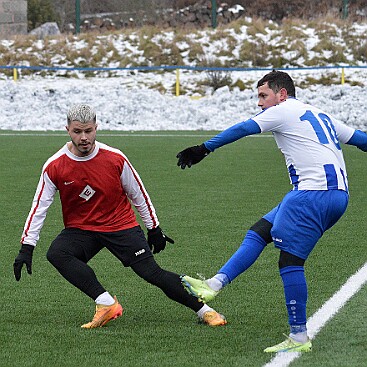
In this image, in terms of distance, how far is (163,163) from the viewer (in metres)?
17.6

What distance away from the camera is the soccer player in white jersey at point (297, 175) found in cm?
587

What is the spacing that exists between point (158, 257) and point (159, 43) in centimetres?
2720

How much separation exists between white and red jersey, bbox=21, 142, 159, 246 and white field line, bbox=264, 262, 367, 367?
4.03 ft

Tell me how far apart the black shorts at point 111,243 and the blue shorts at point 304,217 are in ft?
3.45

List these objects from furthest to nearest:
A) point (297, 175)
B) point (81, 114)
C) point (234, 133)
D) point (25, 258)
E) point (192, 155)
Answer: point (25, 258)
point (81, 114)
point (297, 175)
point (192, 155)
point (234, 133)

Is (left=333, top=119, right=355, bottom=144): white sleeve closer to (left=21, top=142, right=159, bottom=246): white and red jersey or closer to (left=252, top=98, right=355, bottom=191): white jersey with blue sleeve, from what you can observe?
(left=252, top=98, right=355, bottom=191): white jersey with blue sleeve

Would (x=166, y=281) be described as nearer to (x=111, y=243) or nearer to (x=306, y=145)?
(x=111, y=243)

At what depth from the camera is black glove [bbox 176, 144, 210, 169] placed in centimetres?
589

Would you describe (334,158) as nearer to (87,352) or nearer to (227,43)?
(87,352)

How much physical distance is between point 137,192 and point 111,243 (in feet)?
1.22

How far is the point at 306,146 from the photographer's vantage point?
599cm

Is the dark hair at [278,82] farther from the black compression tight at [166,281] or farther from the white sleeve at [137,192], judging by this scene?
the black compression tight at [166,281]

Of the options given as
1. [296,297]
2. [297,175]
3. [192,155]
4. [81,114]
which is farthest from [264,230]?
[81,114]

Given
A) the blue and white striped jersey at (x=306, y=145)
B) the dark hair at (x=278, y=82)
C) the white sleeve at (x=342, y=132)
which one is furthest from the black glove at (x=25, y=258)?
the white sleeve at (x=342, y=132)
